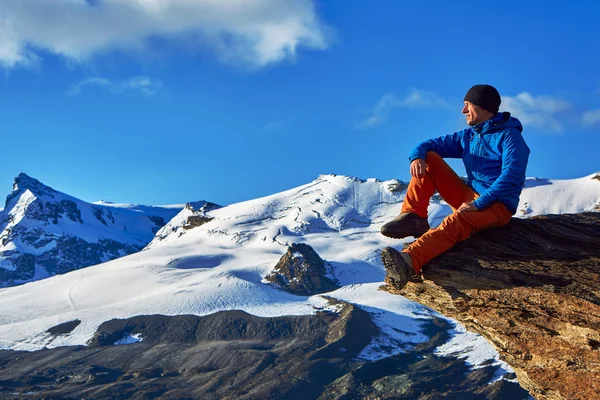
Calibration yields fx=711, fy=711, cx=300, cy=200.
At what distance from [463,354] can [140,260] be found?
61660mm

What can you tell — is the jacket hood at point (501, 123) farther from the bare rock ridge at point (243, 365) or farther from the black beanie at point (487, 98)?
the bare rock ridge at point (243, 365)

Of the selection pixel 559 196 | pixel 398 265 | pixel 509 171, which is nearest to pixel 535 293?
pixel 509 171

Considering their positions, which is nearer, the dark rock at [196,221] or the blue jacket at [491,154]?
the blue jacket at [491,154]

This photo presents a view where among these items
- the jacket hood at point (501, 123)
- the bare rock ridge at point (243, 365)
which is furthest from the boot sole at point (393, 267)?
A: the bare rock ridge at point (243, 365)

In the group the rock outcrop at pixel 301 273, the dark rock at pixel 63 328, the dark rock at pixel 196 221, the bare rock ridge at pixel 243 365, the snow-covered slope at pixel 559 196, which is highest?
the dark rock at pixel 196 221

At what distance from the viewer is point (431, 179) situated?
978cm

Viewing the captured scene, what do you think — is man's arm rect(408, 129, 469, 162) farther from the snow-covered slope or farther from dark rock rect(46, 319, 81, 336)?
the snow-covered slope

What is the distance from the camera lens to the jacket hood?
9.54m

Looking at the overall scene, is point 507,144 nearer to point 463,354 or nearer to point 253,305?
point 463,354

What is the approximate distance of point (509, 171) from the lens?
916 cm

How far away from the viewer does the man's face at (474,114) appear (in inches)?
381

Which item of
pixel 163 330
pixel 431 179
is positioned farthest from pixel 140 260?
pixel 431 179

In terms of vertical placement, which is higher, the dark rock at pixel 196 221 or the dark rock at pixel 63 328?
the dark rock at pixel 196 221

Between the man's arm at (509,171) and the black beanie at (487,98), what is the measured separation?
17.6 inches
